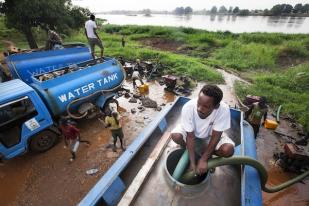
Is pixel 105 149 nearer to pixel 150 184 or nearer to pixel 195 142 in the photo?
pixel 150 184

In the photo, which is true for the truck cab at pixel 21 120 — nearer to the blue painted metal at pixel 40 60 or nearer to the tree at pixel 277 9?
the blue painted metal at pixel 40 60

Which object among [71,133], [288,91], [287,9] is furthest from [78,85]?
[287,9]

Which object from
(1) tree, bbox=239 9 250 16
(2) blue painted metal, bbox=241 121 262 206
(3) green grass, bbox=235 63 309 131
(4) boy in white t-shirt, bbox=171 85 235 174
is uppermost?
(4) boy in white t-shirt, bbox=171 85 235 174

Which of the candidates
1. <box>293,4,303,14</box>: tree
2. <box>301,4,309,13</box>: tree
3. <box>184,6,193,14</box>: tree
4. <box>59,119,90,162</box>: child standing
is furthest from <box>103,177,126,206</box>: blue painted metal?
<box>184,6,193,14</box>: tree

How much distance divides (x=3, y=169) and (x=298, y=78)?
11716mm

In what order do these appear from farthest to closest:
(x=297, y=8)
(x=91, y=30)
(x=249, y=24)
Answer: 1. (x=297, y=8)
2. (x=249, y=24)
3. (x=91, y=30)

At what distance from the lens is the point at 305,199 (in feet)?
13.3

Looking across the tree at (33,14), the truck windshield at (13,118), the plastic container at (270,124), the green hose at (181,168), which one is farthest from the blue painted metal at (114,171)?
the tree at (33,14)

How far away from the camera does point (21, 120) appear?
4.56m

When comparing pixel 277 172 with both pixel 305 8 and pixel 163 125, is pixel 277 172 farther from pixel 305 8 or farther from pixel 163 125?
pixel 305 8

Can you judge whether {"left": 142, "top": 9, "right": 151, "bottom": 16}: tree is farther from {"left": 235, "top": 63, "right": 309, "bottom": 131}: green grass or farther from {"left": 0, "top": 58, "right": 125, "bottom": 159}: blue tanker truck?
{"left": 0, "top": 58, "right": 125, "bottom": 159}: blue tanker truck

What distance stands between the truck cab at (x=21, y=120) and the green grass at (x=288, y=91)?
7.37 metres

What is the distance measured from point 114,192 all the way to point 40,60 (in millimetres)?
6299

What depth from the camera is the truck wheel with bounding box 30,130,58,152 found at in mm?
4961
